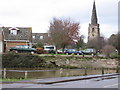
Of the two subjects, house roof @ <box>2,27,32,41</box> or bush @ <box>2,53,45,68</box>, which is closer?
bush @ <box>2,53,45,68</box>

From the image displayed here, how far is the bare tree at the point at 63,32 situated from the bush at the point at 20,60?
1584 centimetres

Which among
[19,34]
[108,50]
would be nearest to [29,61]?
[108,50]

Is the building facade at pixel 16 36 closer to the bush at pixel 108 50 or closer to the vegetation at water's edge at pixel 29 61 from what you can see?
the vegetation at water's edge at pixel 29 61

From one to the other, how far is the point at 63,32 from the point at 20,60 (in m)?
20.6

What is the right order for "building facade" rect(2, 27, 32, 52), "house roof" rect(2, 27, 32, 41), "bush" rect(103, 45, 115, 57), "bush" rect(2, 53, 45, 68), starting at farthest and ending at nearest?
"house roof" rect(2, 27, 32, 41)
"building facade" rect(2, 27, 32, 52)
"bush" rect(103, 45, 115, 57)
"bush" rect(2, 53, 45, 68)

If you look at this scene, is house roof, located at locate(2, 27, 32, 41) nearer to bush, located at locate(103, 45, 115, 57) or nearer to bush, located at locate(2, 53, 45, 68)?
bush, located at locate(2, 53, 45, 68)

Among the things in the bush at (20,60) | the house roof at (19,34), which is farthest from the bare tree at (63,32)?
the bush at (20,60)

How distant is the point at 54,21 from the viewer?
72.9 metres

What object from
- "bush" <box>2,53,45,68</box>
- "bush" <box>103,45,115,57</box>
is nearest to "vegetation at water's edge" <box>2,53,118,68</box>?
"bush" <box>2,53,45,68</box>

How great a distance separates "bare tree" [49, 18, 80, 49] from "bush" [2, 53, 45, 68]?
15.8 metres

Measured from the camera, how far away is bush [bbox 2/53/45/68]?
47375 mm

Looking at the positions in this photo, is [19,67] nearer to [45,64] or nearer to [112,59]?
[45,64]

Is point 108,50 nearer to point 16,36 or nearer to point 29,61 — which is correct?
point 29,61

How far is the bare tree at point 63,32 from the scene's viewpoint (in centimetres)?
6462
